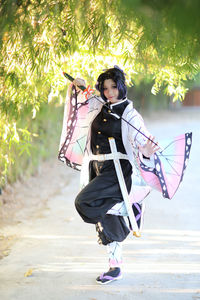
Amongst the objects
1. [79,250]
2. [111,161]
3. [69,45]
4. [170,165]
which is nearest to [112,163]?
[111,161]

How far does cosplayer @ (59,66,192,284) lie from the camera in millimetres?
3703

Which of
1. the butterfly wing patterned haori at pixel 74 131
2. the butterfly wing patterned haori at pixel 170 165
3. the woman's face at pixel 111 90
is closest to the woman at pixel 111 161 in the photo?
the woman's face at pixel 111 90

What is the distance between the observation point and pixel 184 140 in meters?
3.80

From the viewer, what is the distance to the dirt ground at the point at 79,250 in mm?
3724

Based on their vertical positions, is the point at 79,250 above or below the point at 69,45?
below

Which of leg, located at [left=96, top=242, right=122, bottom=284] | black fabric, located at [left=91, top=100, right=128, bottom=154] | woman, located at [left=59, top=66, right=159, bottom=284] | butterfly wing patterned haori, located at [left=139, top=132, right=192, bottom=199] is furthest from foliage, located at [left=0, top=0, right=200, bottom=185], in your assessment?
leg, located at [left=96, top=242, right=122, bottom=284]

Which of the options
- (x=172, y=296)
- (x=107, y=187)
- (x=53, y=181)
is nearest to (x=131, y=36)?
(x=107, y=187)

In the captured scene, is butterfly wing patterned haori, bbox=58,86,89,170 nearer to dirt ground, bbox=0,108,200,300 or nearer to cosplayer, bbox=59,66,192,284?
cosplayer, bbox=59,66,192,284

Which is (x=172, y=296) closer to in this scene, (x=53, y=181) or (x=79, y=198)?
(x=79, y=198)

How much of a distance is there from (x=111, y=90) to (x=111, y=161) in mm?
526

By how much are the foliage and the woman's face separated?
249 mm

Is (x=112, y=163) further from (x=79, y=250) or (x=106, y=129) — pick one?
(x=79, y=250)

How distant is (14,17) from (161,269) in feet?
7.45

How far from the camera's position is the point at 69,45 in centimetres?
378
